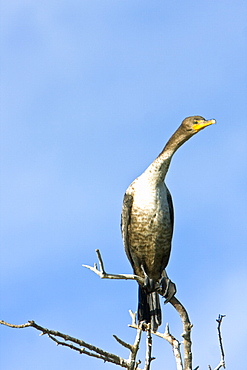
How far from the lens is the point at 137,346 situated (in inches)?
203

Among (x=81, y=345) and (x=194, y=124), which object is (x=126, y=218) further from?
(x=81, y=345)

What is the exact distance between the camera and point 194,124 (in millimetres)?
7809

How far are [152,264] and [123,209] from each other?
679mm

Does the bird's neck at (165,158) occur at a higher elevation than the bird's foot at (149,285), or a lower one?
higher

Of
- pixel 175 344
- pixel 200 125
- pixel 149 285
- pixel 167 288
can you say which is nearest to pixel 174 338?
pixel 175 344

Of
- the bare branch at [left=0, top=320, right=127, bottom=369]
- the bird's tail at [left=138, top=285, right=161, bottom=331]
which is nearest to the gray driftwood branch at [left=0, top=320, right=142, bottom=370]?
the bare branch at [left=0, top=320, right=127, bottom=369]

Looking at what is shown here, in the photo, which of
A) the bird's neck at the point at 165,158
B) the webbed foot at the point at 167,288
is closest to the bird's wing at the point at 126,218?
the bird's neck at the point at 165,158

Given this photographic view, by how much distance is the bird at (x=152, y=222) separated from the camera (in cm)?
765

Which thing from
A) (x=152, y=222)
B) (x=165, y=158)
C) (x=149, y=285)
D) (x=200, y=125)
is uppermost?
(x=200, y=125)

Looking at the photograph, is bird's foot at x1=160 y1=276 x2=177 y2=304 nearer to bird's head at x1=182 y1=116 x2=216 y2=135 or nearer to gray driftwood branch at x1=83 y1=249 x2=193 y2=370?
gray driftwood branch at x1=83 y1=249 x2=193 y2=370

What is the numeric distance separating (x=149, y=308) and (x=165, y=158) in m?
1.63

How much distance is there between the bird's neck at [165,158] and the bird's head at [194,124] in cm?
6

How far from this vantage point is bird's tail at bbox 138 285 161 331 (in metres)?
Result: 7.65

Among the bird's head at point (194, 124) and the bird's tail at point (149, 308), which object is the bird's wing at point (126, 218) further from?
the bird's head at point (194, 124)
